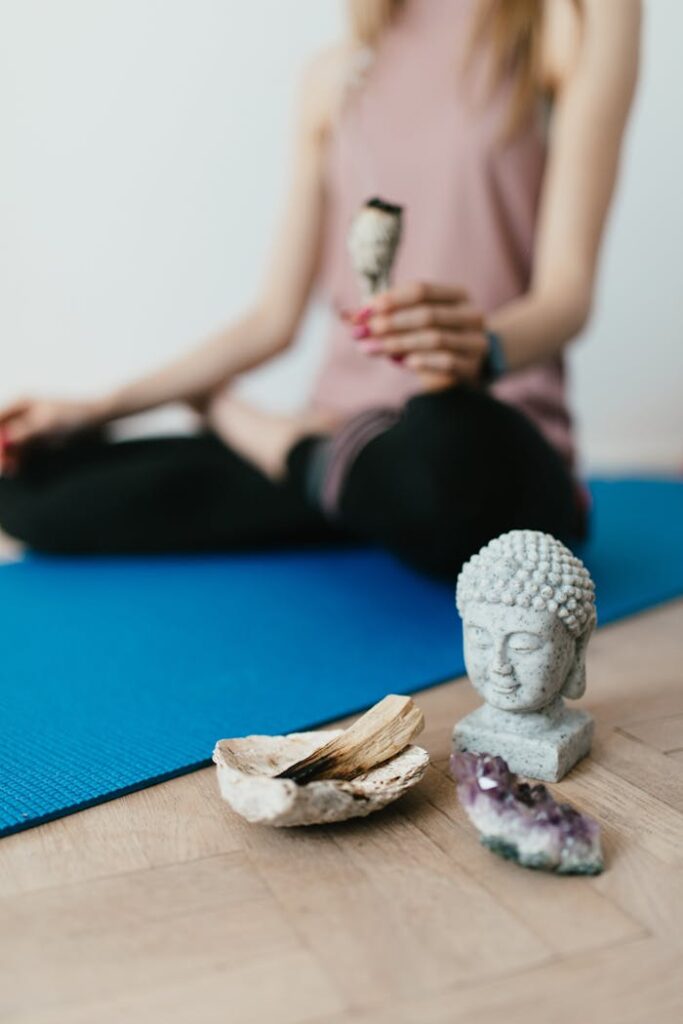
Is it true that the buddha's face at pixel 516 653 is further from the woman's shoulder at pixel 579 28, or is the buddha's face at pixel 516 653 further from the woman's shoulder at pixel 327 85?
the woman's shoulder at pixel 327 85

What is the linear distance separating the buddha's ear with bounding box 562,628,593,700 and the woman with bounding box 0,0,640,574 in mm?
446

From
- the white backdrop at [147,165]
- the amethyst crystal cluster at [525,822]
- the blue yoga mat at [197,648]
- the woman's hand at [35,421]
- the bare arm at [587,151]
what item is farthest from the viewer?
the white backdrop at [147,165]

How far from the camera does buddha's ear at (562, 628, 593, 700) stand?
927 mm

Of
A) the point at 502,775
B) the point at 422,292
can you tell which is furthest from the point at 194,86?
the point at 502,775

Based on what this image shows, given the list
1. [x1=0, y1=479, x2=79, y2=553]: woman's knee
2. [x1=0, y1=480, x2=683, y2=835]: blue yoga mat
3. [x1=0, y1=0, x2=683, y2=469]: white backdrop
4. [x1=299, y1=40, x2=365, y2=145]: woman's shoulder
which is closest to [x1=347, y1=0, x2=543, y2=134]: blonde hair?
[x1=299, y1=40, x2=365, y2=145]: woman's shoulder

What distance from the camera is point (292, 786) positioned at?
2.62ft

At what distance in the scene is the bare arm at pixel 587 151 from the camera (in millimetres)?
1535

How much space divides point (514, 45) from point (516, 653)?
1115mm

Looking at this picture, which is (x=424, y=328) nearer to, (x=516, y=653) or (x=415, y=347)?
(x=415, y=347)

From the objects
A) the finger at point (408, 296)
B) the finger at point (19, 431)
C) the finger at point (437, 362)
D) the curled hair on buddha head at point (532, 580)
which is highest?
the finger at point (408, 296)

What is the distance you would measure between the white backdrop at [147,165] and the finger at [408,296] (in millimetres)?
1919

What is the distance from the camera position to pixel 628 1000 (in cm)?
64

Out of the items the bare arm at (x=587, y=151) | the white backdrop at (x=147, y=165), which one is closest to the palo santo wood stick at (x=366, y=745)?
the bare arm at (x=587, y=151)

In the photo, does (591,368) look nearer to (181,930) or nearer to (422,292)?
(422,292)
